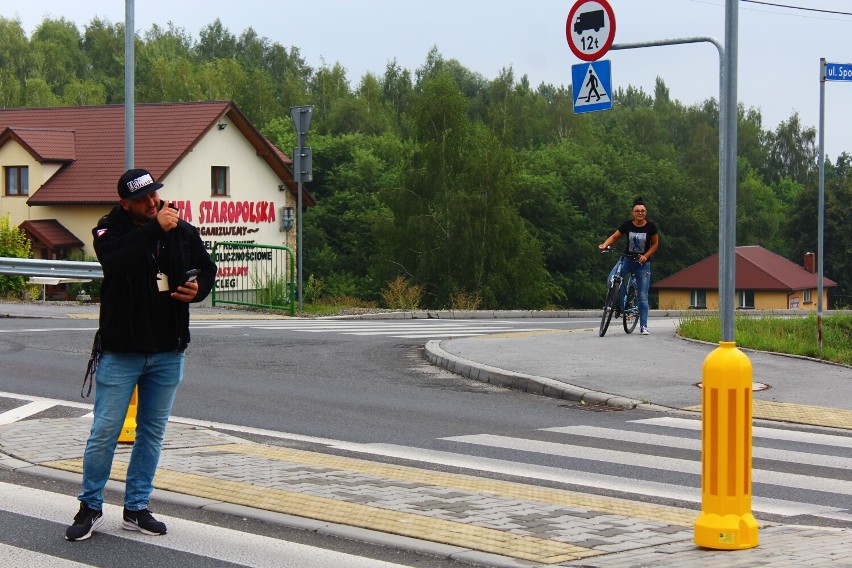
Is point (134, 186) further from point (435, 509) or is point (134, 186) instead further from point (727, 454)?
point (727, 454)

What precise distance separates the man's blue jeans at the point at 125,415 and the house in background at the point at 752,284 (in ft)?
268

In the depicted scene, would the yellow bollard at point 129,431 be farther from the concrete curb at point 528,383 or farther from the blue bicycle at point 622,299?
the blue bicycle at point 622,299

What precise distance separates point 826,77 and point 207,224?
→ 34683 millimetres

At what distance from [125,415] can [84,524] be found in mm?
570


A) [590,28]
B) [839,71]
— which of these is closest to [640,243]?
[590,28]

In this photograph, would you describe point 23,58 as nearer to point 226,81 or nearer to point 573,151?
point 226,81

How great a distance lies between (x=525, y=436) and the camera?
1012 centimetres

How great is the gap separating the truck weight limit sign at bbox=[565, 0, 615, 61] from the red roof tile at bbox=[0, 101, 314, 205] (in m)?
30.9

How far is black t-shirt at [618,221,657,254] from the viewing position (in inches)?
675

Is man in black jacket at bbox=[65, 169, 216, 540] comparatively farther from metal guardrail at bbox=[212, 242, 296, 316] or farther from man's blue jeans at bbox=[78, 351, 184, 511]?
metal guardrail at bbox=[212, 242, 296, 316]

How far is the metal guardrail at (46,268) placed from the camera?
24594 mm

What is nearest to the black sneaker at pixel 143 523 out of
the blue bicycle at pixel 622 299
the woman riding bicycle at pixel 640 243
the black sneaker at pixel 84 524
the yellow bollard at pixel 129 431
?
the black sneaker at pixel 84 524

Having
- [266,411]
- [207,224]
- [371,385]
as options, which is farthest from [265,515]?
[207,224]

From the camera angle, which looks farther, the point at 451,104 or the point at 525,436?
the point at 451,104
